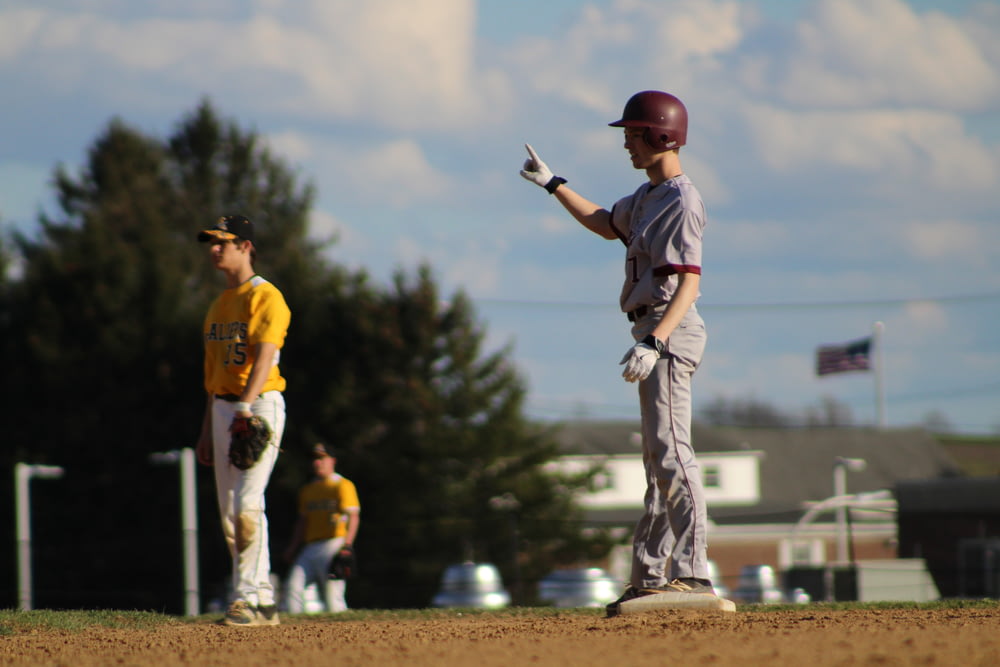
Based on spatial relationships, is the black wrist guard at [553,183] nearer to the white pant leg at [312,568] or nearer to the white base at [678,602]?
the white base at [678,602]

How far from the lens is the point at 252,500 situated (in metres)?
7.25

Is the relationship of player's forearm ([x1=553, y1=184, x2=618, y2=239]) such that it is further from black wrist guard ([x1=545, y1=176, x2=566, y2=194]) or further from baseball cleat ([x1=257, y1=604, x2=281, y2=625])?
baseball cleat ([x1=257, y1=604, x2=281, y2=625])

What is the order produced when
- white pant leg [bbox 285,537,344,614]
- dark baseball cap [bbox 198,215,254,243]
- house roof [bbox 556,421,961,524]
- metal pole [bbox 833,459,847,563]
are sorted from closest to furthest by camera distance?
1. dark baseball cap [bbox 198,215,254,243]
2. white pant leg [bbox 285,537,344,614]
3. metal pole [bbox 833,459,847,563]
4. house roof [bbox 556,421,961,524]

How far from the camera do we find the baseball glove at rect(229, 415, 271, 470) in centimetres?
709

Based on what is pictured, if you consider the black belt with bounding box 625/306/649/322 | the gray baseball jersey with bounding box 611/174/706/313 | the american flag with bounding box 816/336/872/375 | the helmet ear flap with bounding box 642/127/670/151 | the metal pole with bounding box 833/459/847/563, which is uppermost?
the american flag with bounding box 816/336/872/375

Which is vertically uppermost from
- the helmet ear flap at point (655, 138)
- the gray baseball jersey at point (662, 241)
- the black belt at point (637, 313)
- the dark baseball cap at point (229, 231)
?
the helmet ear flap at point (655, 138)

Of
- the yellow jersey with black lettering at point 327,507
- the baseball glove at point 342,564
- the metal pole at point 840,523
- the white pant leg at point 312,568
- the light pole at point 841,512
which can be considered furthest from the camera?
the metal pole at point 840,523

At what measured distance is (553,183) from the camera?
7242 millimetres

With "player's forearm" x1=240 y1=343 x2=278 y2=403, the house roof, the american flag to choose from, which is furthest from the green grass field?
the house roof

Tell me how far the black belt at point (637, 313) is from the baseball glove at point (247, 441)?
6.71 feet

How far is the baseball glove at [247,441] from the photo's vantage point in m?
7.09

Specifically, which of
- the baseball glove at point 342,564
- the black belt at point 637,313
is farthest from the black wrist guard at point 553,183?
the baseball glove at point 342,564

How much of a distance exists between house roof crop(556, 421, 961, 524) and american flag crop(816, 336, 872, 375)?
1592cm

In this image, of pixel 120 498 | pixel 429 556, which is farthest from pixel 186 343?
pixel 429 556
